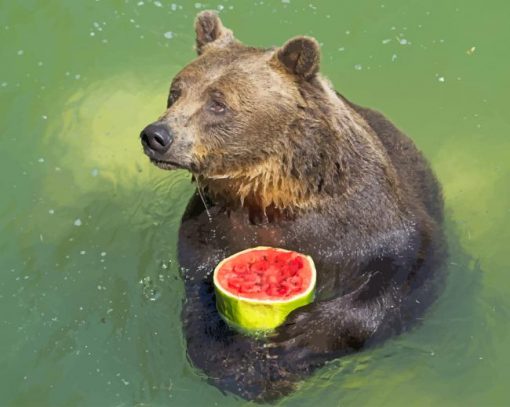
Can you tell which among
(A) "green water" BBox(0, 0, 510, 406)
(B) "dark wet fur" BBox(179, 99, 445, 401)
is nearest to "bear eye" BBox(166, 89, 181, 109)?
(B) "dark wet fur" BBox(179, 99, 445, 401)

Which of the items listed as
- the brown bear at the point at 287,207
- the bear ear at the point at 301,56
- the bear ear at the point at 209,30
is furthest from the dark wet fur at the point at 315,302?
the bear ear at the point at 209,30

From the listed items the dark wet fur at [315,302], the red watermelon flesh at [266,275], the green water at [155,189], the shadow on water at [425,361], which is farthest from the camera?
the green water at [155,189]

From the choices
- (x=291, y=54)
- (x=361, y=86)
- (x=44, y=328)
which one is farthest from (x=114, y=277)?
(x=361, y=86)

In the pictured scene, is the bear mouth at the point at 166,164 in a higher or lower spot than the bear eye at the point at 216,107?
lower

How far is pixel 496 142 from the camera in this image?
962 centimetres

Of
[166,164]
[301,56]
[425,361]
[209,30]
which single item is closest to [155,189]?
[209,30]

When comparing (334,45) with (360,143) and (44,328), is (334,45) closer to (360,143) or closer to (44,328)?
(360,143)

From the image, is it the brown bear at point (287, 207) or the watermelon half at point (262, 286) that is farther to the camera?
the brown bear at point (287, 207)

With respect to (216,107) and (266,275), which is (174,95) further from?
(266,275)

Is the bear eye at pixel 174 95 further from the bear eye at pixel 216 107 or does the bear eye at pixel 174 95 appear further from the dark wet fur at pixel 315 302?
the dark wet fur at pixel 315 302

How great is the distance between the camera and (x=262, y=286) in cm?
650

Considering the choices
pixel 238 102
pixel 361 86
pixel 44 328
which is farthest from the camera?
pixel 361 86

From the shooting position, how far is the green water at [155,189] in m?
A: 7.50

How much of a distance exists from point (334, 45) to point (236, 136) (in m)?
4.59
